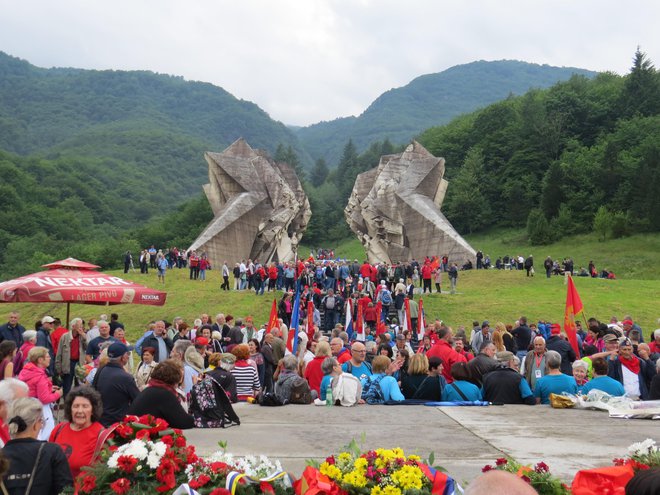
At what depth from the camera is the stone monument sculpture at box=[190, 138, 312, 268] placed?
A: 33.4m

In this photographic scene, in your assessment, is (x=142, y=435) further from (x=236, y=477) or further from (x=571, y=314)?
(x=571, y=314)

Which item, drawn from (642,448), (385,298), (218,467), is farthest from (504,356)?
(385,298)

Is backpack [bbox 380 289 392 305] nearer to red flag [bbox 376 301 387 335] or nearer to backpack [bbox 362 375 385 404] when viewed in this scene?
red flag [bbox 376 301 387 335]

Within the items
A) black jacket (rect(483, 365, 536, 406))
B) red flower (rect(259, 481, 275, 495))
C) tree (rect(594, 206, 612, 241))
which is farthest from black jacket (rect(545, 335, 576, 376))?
tree (rect(594, 206, 612, 241))

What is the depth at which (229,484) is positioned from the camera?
137 inches

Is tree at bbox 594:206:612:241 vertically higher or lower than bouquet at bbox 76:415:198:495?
higher

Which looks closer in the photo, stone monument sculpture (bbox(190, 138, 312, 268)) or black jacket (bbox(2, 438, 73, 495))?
black jacket (bbox(2, 438, 73, 495))

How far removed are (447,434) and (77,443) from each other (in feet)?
9.97

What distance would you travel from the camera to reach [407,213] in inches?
1385

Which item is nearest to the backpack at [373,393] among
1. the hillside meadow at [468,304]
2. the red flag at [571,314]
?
the red flag at [571,314]

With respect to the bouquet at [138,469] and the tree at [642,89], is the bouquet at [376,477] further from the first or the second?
the tree at [642,89]

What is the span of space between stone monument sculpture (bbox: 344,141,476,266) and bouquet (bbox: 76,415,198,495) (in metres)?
30.5

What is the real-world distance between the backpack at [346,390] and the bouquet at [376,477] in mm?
3581

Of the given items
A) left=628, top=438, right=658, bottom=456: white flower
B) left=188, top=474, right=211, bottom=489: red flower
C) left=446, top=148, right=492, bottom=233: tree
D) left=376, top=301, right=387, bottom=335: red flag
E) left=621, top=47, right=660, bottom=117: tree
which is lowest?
left=376, top=301, right=387, bottom=335: red flag
